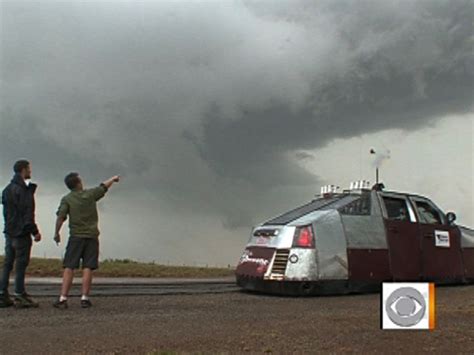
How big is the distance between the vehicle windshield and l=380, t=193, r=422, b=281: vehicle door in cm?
69

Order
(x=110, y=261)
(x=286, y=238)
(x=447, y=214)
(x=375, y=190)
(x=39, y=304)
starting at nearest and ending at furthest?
(x=39, y=304)
(x=286, y=238)
(x=375, y=190)
(x=447, y=214)
(x=110, y=261)

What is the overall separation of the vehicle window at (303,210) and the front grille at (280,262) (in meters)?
0.75

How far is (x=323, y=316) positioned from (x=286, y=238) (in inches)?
106

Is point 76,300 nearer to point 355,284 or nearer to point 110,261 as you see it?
point 355,284

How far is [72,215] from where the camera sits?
28.8 ft

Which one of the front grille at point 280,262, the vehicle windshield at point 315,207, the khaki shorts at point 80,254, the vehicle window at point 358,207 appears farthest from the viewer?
the vehicle windshield at point 315,207

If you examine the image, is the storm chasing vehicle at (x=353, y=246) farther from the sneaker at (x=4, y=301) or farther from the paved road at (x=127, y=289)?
the sneaker at (x=4, y=301)

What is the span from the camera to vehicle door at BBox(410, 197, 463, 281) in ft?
38.0

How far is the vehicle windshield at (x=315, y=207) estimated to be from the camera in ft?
36.0

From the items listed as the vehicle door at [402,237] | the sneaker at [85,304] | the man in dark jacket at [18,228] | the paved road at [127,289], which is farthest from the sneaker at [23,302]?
the vehicle door at [402,237]

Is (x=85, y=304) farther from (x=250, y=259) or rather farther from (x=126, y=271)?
(x=126, y=271)

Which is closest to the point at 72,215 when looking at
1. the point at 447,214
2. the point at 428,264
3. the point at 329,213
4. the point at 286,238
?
the point at 286,238

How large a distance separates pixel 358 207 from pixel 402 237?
980mm

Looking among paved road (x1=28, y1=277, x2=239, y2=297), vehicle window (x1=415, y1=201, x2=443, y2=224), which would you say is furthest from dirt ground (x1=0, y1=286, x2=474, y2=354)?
vehicle window (x1=415, y1=201, x2=443, y2=224)
